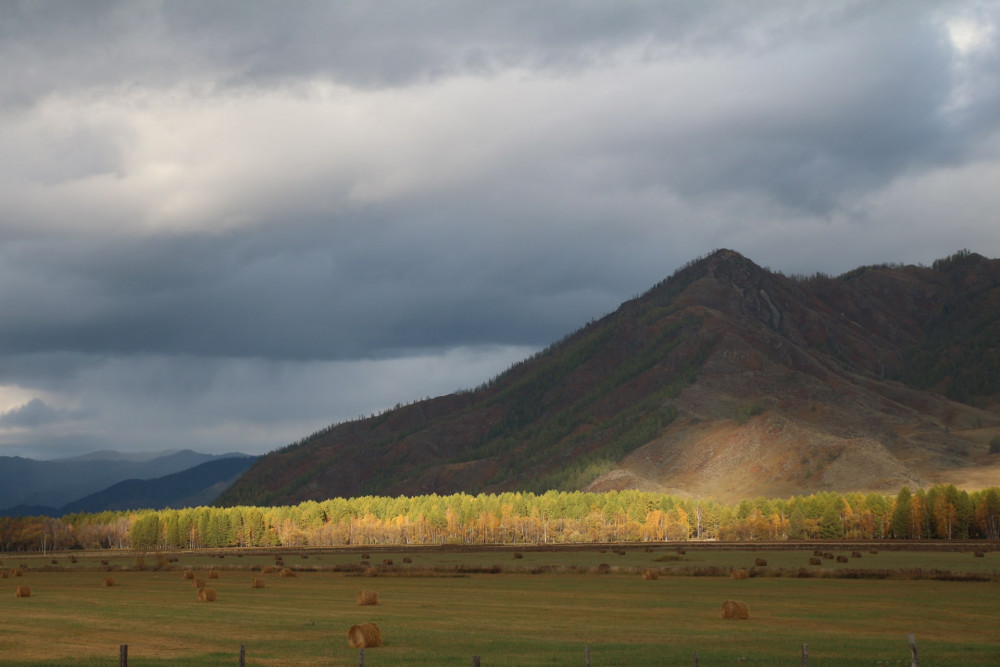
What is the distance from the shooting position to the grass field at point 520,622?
132 ft

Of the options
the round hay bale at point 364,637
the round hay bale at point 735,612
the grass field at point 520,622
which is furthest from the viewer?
the round hay bale at point 735,612

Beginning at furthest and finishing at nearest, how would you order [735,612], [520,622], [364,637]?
[735,612] → [520,622] → [364,637]

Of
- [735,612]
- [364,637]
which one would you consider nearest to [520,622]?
[735,612]

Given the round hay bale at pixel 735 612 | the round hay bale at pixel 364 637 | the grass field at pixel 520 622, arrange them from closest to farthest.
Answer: the grass field at pixel 520 622 → the round hay bale at pixel 364 637 → the round hay bale at pixel 735 612

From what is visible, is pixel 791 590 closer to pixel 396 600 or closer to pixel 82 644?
pixel 396 600

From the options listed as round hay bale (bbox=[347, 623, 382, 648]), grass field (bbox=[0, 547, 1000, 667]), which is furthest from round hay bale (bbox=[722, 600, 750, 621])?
round hay bale (bbox=[347, 623, 382, 648])

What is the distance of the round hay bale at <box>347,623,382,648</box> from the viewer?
141ft

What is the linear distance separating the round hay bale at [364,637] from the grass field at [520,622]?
→ 0.55 m

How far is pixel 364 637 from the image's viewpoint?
43.2m

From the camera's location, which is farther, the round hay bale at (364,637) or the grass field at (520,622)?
the round hay bale at (364,637)

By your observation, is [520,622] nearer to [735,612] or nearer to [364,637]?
[735,612]

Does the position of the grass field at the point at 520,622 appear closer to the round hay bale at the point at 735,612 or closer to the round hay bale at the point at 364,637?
the round hay bale at the point at 364,637

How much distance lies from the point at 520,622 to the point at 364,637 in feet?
42.3

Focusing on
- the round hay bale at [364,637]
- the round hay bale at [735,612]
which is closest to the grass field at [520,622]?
the round hay bale at [364,637]
